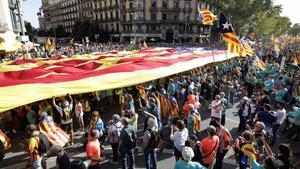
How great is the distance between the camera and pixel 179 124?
636 centimetres

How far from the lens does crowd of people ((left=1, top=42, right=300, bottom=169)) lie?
561 cm

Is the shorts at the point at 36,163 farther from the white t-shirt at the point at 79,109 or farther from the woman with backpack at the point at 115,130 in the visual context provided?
the white t-shirt at the point at 79,109

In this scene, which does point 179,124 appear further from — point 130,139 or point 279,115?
point 279,115

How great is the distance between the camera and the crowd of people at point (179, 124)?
561 centimetres

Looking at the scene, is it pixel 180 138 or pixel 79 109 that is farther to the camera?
pixel 79 109

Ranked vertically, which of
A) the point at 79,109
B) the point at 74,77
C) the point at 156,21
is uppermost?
the point at 156,21

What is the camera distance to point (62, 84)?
9.45m

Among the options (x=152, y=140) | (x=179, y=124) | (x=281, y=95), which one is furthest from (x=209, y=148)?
(x=281, y=95)

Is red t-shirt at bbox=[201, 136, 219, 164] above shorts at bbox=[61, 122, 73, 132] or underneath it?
above

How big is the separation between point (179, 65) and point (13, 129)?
26.1 feet

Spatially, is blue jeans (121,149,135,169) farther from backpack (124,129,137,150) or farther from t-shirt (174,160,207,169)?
t-shirt (174,160,207,169)

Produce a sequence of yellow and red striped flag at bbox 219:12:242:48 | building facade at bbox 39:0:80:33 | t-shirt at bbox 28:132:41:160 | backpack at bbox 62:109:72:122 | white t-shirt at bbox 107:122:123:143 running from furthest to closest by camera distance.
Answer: building facade at bbox 39:0:80:33
yellow and red striped flag at bbox 219:12:242:48
backpack at bbox 62:109:72:122
white t-shirt at bbox 107:122:123:143
t-shirt at bbox 28:132:41:160

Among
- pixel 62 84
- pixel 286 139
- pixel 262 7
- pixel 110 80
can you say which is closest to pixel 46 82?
pixel 62 84

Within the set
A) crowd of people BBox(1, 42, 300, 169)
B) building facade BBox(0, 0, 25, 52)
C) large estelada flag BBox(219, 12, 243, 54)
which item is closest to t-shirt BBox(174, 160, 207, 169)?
crowd of people BBox(1, 42, 300, 169)
